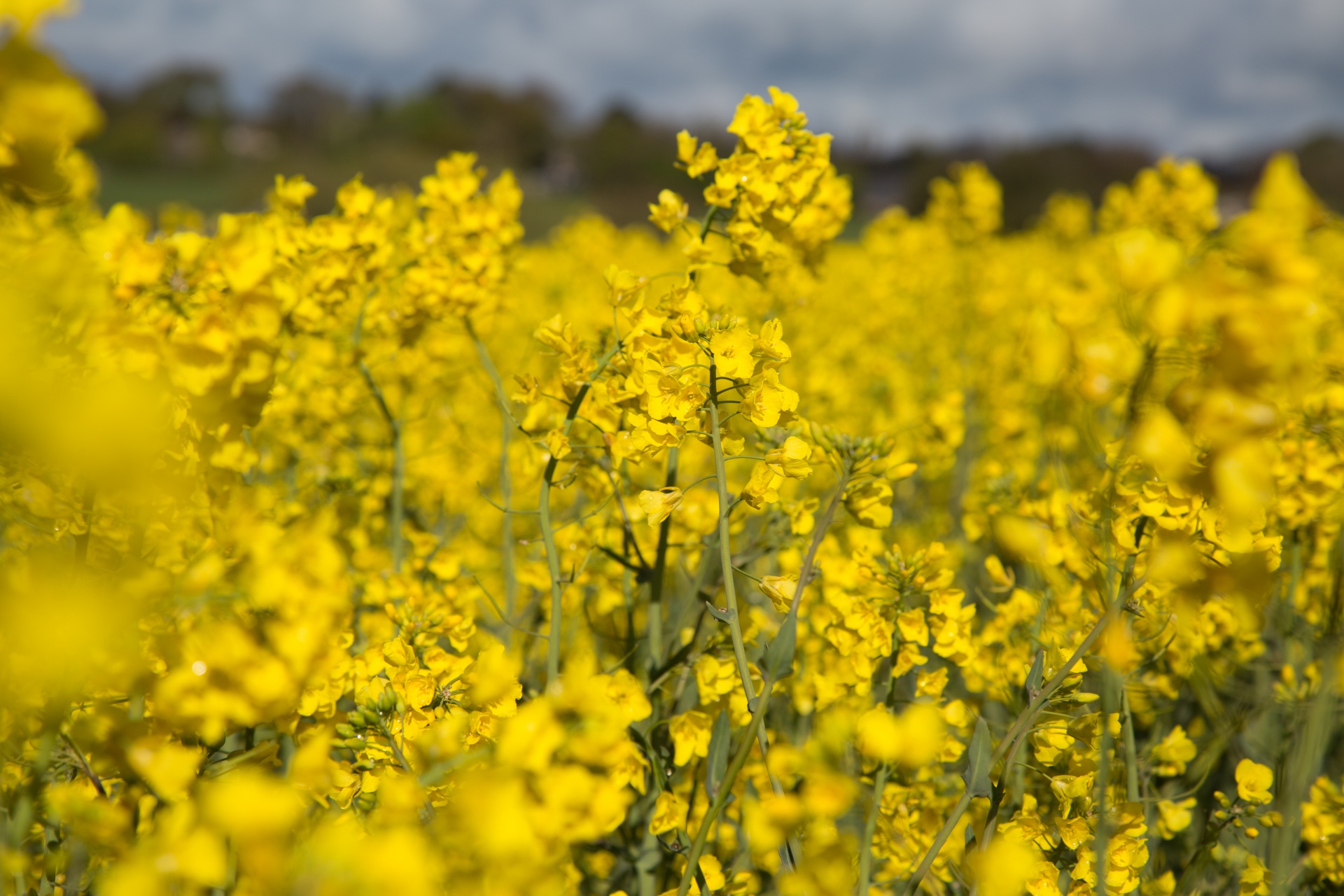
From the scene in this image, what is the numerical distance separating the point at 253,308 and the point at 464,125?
1564 inches

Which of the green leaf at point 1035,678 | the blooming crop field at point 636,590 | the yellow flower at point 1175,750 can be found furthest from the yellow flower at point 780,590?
the yellow flower at point 1175,750

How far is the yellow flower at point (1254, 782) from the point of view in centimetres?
153

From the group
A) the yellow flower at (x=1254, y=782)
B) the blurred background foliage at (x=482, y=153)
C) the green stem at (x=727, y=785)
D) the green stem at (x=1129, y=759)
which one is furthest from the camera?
the blurred background foliage at (x=482, y=153)

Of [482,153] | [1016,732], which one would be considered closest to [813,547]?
[1016,732]

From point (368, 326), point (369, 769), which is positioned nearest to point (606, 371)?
point (369, 769)

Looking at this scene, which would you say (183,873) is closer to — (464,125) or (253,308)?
(253,308)

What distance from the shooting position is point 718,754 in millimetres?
1290

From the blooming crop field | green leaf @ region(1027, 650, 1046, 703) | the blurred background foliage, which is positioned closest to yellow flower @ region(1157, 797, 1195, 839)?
the blooming crop field

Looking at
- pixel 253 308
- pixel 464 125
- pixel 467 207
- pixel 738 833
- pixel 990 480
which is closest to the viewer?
pixel 253 308

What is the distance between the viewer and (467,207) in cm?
216

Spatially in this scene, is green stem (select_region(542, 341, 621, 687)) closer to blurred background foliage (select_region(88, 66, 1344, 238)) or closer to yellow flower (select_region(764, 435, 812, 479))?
yellow flower (select_region(764, 435, 812, 479))

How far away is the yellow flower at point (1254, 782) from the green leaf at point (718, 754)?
104 centimetres

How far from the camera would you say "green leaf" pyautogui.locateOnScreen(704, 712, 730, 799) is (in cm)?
129

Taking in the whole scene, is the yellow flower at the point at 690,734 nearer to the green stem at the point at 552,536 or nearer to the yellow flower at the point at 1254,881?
the green stem at the point at 552,536
